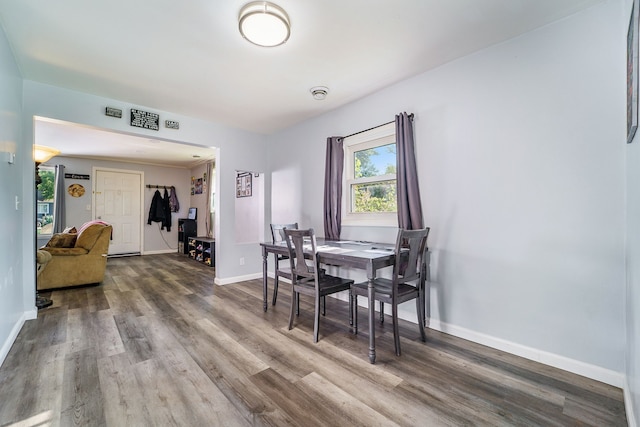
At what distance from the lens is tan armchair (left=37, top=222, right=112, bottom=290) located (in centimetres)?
374

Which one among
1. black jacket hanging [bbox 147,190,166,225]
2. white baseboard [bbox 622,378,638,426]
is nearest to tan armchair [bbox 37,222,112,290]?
black jacket hanging [bbox 147,190,166,225]

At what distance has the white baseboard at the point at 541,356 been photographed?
1674 mm

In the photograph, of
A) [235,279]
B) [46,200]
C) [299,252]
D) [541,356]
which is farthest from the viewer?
[46,200]

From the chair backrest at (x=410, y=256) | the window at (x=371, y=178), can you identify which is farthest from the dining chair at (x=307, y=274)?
the window at (x=371, y=178)

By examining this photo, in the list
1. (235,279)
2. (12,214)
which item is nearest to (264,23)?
(12,214)

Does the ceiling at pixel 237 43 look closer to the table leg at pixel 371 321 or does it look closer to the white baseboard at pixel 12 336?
the table leg at pixel 371 321

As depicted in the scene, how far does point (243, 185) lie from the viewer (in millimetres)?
4449

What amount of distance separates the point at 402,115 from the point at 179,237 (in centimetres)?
666

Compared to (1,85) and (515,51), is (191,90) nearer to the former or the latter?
(1,85)

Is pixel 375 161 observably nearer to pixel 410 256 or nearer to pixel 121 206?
pixel 410 256

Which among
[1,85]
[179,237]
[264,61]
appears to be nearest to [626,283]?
[264,61]

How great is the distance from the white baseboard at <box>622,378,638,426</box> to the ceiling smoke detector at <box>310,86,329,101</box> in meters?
3.11

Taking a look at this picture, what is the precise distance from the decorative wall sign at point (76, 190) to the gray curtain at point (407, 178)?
7.05 meters

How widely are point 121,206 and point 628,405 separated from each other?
27.5 feet
